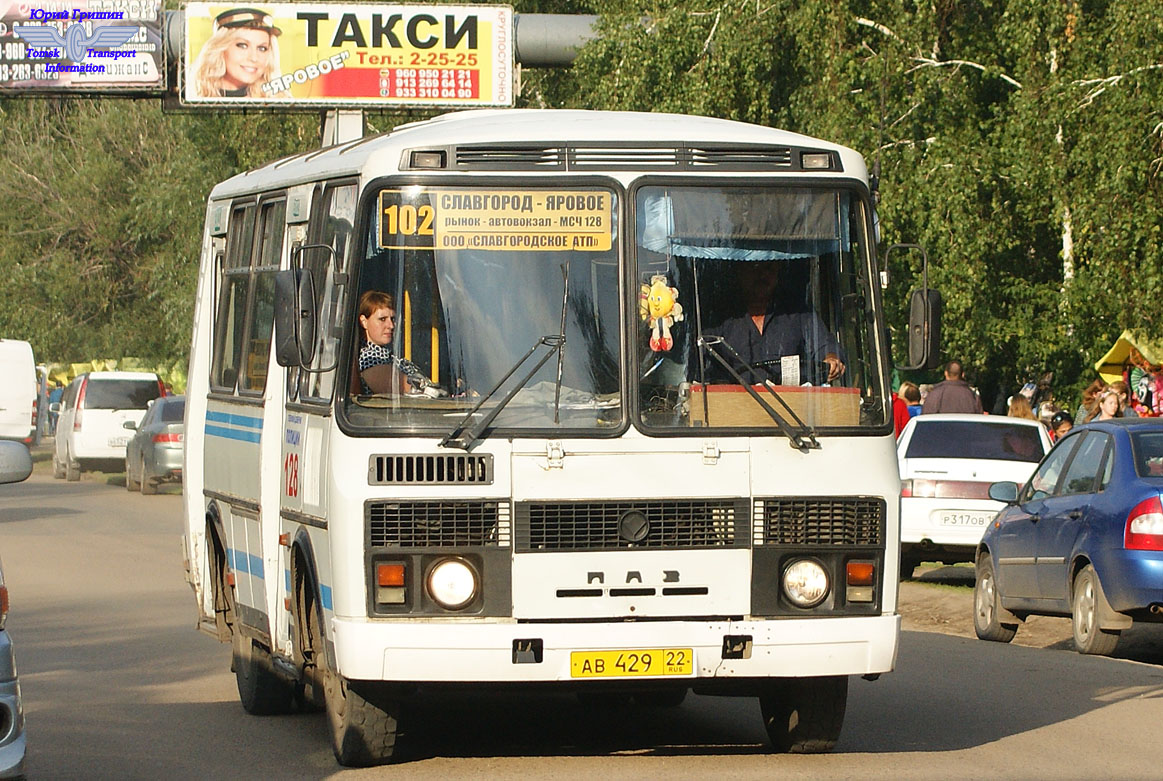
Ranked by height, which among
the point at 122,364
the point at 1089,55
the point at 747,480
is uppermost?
the point at 1089,55

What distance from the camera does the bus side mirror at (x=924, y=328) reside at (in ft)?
29.1

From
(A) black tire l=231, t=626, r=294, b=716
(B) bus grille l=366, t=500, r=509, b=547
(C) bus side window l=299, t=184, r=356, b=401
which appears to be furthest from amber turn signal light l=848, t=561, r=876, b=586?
(A) black tire l=231, t=626, r=294, b=716

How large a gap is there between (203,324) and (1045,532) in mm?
5869

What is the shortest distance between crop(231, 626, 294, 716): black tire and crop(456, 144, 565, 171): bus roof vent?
324 centimetres

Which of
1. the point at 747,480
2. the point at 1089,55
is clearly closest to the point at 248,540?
the point at 747,480

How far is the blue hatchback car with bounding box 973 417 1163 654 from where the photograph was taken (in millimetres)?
12719

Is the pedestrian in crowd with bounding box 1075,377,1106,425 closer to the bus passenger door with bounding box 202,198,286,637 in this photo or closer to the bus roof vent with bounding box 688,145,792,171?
the bus passenger door with bounding box 202,198,286,637

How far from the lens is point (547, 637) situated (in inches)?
322

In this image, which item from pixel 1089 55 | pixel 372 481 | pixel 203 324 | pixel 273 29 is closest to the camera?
pixel 372 481

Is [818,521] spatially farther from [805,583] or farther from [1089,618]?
[1089,618]

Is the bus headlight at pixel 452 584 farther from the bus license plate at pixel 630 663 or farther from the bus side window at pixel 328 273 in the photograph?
the bus side window at pixel 328 273

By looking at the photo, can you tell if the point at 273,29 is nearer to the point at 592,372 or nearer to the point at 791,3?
the point at 791,3

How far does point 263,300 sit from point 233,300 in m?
0.82

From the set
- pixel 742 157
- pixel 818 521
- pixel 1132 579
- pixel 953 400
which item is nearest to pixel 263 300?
pixel 742 157
